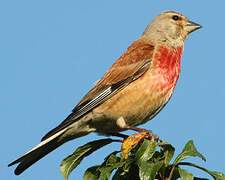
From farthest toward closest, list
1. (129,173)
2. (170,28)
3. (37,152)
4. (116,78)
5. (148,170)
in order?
(170,28) → (116,78) → (37,152) → (129,173) → (148,170)

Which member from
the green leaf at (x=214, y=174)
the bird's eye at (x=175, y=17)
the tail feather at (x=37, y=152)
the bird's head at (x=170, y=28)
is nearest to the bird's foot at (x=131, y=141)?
the green leaf at (x=214, y=174)

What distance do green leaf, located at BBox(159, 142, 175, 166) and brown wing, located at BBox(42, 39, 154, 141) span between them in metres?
1.96

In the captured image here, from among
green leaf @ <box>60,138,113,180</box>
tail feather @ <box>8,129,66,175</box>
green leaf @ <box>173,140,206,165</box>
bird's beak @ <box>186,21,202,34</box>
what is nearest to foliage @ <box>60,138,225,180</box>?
green leaf @ <box>173,140,206,165</box>

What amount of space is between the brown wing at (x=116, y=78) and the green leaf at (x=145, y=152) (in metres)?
2.03

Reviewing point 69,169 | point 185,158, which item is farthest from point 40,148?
point 185,158

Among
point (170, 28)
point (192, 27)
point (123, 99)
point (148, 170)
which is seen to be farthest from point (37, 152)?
point (192, 27)

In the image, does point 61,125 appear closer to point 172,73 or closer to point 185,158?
point 172,73

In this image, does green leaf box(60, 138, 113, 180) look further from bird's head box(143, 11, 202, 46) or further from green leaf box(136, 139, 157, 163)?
bird's head box(143, 11, 202, 46)

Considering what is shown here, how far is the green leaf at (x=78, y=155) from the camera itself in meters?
4.45

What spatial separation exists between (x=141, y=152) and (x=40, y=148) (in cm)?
214

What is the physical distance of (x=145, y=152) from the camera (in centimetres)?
382

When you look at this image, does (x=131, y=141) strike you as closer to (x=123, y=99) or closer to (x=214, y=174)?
(x=214, y=174)

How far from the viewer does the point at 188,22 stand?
7133 millimetres

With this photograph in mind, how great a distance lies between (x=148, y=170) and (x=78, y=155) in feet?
4.31
